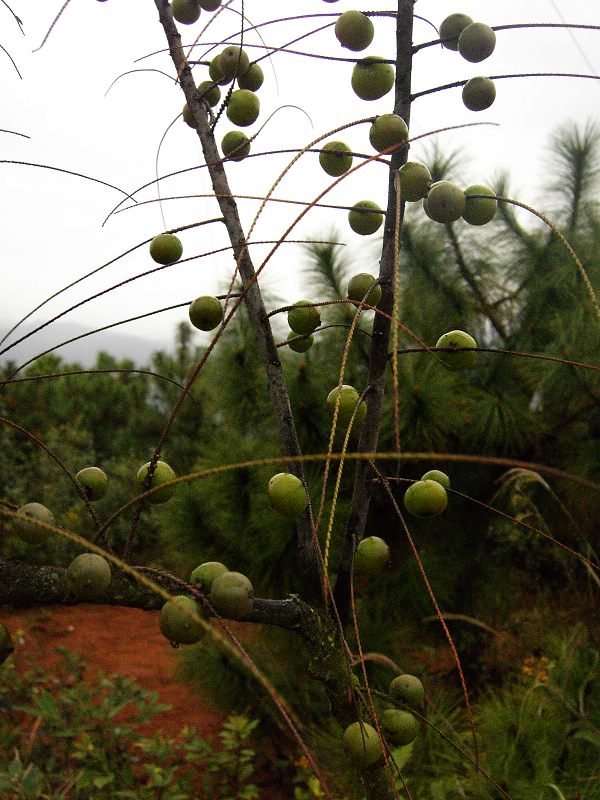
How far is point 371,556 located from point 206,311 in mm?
217

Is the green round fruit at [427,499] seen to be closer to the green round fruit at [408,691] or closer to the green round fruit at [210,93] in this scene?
the green round fruit at [408,691]

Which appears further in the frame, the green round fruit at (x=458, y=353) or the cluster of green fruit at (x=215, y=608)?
the green round fruit at (x=458, y=353)

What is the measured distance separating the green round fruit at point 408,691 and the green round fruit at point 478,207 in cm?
35

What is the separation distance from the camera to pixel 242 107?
537mm

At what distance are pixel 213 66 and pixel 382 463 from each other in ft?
4.64

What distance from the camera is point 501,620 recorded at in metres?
2.41

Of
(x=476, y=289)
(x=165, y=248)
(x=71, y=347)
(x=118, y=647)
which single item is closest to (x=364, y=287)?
(x=165, y=248)

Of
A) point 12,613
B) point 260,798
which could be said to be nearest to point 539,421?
point 260,798

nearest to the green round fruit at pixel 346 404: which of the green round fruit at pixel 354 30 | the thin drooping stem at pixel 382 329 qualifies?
the thin drooping stem at pixel 382 329

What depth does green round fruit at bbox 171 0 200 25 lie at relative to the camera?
1.86 feet

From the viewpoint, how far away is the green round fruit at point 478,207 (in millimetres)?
499

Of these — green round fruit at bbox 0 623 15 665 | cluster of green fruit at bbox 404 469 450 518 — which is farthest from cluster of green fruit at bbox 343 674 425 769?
green round fruit at bbox 0 623 15 665

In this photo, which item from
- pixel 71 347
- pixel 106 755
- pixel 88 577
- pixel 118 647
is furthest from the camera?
pixel 71 347

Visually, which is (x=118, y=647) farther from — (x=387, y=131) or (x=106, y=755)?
(x=387, y=131)
